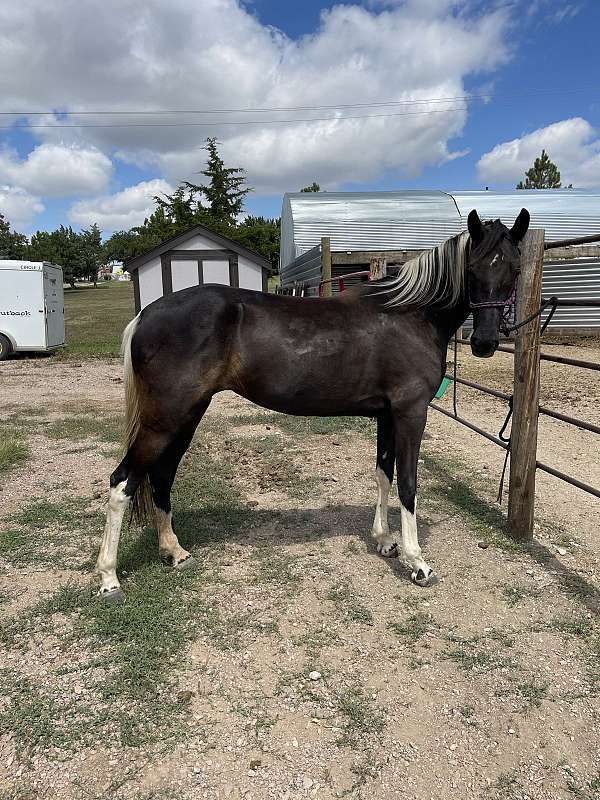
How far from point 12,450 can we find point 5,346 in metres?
9.21

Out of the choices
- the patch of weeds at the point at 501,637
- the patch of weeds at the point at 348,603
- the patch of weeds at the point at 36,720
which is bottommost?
the patch of weeds at the point at 36,720

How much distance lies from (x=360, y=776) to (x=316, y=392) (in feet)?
6.24

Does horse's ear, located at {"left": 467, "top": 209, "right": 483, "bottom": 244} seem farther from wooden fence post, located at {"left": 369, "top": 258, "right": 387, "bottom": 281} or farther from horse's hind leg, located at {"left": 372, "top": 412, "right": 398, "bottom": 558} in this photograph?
wooden fence post, located at {"left": 369, "top": 258, "right": 387, "bottom": 281}

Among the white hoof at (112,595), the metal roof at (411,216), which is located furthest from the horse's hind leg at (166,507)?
the metal roof at (411,216)

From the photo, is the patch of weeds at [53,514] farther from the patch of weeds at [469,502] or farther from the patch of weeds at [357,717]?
the patch of weeds at [469,502]

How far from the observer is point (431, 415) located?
7.66 metres

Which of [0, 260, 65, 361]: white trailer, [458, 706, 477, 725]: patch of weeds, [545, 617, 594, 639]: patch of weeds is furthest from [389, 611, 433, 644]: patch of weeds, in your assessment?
[0, 260, 65, 361]: white trailer

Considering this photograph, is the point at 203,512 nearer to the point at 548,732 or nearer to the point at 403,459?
the point at 403,459

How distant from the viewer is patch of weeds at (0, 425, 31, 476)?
5328mm

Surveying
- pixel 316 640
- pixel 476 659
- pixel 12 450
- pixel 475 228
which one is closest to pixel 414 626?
pixel 476 659

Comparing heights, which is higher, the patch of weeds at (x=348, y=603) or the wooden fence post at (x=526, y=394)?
the wooden fence post at (x=526, y=394)

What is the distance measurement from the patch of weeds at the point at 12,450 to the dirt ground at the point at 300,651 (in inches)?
19.9

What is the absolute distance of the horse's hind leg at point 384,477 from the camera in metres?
3.62

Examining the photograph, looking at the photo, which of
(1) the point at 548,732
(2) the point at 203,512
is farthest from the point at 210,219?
(1) the point at 548,732
